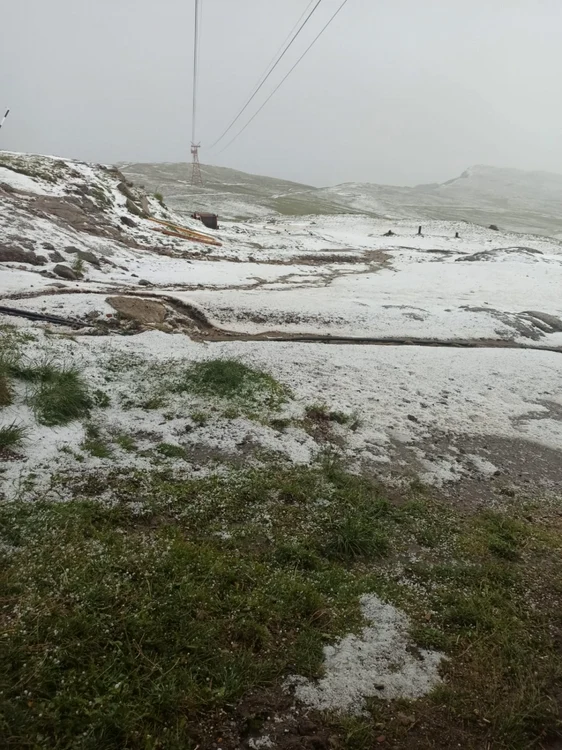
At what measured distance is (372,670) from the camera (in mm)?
3176

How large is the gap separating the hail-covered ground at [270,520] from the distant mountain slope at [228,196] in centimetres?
4308

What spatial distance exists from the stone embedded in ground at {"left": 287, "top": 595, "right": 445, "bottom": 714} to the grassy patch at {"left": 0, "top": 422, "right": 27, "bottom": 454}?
348 centimetres

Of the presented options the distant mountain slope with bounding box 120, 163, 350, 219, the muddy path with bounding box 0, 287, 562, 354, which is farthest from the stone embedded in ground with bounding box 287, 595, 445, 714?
the distant mountain slope with bounding box 120, 163, 350, 219

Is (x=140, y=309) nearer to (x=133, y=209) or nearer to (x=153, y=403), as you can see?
(x=153, y=403)

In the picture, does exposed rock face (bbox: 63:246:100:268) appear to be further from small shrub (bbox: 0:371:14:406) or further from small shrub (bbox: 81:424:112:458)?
small shrub (bbox: 81:424:112:458)

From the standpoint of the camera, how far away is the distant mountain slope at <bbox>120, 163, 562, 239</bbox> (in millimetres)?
61312

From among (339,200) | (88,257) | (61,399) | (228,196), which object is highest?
(339,200)

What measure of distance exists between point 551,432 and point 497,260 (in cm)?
2141

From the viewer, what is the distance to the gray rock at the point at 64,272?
1241 centimetres

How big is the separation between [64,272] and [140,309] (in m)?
4.29

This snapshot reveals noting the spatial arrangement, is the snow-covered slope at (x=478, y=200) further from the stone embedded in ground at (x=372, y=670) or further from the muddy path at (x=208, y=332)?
the stone embedded in ground at (x=372, y=670)

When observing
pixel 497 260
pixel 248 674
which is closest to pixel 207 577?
pixel 248 674

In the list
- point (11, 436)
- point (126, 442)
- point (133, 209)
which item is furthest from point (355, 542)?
point (133, 209)

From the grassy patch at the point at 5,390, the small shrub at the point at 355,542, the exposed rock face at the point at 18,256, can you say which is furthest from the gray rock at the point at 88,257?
the small shrub at the point at 355,542
